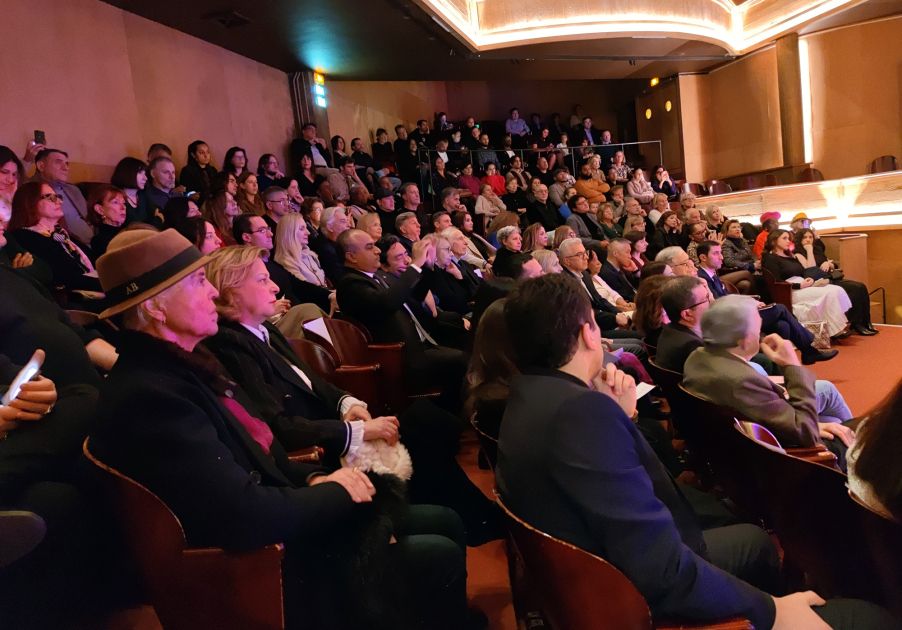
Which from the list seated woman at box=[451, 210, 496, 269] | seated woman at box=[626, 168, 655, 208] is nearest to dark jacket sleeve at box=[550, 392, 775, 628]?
seated woman at box=[451, 210, 496, 269]

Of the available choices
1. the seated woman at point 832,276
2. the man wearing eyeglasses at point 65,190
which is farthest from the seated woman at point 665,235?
the man wearing eyeglasses at point 65,190

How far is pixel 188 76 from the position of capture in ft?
19.7

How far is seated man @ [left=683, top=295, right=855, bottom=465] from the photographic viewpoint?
1918mm

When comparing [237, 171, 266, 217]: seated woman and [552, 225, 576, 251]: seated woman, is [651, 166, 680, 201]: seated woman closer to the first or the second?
[552, 225, 576, 251]: seated woman

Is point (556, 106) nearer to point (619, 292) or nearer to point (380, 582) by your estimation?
point (619, 292)

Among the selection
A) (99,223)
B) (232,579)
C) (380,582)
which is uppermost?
(99,223)

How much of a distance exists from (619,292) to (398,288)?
2.37 m

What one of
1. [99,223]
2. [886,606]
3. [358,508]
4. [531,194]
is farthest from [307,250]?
[531,194]

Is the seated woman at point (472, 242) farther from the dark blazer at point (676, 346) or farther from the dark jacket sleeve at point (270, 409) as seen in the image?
the dark jacket sleeve at point (270, 409)

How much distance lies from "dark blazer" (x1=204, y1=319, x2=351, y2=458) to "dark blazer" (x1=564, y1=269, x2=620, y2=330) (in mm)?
2438

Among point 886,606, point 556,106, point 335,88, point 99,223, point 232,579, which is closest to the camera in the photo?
point 232,579

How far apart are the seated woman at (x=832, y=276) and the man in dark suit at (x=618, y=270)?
74.7 inches

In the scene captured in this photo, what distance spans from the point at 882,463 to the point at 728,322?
0.97m

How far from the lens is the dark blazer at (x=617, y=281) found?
4785 millimetres
